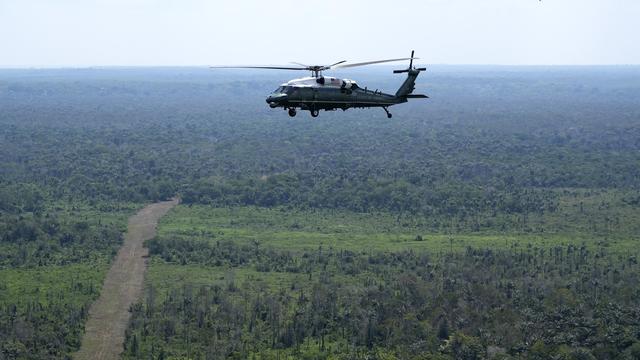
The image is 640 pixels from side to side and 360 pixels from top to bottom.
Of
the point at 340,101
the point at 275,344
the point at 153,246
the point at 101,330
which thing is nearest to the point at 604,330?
the point at 275,344

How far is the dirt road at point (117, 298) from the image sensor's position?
96.1 m

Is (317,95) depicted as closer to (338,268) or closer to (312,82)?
(312,82)

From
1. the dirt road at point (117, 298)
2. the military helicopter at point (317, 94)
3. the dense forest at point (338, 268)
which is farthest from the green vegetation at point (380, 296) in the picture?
the military helicopter at point (317, 94)

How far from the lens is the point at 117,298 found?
11219 centimetres

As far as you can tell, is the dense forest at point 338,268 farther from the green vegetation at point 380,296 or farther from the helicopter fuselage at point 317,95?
the helicopter fuselage at point 317,95

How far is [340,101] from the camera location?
68.7 m

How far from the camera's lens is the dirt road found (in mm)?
96125

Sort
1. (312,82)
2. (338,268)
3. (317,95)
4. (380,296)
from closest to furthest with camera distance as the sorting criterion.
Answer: (312,82) → (317,95) → (380,296) → (338,268)

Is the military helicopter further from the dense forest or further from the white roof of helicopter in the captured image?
the dense forest

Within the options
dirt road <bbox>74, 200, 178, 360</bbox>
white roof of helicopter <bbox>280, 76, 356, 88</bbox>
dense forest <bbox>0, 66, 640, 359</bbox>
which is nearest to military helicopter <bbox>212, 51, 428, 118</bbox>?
white roof of helicopter <bbox>280, 76, 356, 88</bbox>

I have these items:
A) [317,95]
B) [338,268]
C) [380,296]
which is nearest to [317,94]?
[317,95]

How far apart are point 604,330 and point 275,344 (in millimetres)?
32327

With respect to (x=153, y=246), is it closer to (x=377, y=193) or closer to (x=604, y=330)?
(x=377, y=193)

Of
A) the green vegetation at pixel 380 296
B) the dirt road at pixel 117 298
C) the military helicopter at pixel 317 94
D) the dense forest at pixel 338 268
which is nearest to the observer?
the military helicopter at pixel 317 94
